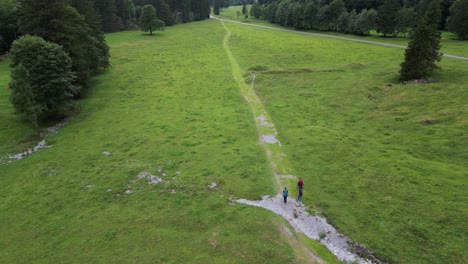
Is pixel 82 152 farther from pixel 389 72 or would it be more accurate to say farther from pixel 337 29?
pixel 337 29

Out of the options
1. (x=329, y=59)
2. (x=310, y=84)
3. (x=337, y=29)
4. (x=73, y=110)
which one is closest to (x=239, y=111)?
(x=310, y=84)

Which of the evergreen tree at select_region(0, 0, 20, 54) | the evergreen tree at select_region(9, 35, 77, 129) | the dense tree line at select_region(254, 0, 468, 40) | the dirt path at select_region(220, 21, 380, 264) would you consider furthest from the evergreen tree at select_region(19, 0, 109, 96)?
the dense tree line at select_region(254, 0, 468, 40)

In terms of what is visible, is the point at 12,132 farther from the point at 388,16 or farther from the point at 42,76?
the point at 388,16

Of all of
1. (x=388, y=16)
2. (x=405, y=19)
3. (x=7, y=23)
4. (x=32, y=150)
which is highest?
(x=388, y=16)

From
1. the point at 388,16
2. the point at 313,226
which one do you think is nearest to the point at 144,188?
the point at 313,226

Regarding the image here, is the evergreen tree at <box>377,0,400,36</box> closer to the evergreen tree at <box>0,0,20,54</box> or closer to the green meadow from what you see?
the green meadow

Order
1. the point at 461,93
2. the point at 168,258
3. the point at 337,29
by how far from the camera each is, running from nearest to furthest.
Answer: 1. the point at 168,258
2. the point at 461,93
3. the point at 337,29
